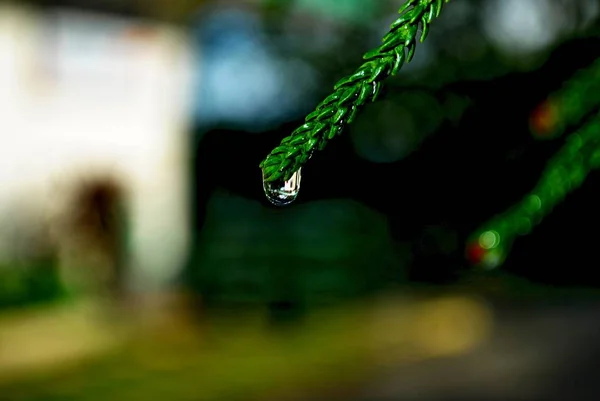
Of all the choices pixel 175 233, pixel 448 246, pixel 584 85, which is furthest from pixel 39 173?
pixel 584 85

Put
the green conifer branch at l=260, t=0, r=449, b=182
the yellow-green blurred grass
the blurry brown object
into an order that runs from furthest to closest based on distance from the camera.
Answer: the blurry brown object → the yellow-green blurred grass → the green conifer branch at l=260, t=0, r=449, b=182

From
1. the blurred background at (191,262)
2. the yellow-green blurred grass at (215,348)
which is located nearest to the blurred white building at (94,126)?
the blurred background at (191,262)

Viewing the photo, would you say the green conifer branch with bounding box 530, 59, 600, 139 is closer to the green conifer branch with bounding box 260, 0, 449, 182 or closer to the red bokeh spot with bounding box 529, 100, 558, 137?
the red bokeh spot with bounding box 529, 100, 558, 137

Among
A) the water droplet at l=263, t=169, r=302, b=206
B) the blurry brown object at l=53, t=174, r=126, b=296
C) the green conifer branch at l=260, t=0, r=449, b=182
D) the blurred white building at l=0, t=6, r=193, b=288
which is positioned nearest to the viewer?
the green conifer branch at l=260, t=0, r=449, b=182

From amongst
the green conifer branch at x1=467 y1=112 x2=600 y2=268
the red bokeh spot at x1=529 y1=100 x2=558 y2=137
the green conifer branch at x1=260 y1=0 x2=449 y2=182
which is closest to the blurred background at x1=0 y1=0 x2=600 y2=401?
the red bokeh spot at x1=529 y1=100 x2=558 y2=137

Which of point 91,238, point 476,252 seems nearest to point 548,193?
point 476,252

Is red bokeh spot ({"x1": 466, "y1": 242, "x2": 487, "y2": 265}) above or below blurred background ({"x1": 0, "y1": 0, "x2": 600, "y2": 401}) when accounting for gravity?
below
